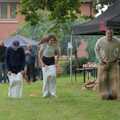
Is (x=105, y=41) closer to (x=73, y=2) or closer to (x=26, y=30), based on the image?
(x=73, y=2)

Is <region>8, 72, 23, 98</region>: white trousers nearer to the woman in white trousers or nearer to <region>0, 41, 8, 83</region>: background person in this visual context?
the woman in white trousers

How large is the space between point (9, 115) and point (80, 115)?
1.51m

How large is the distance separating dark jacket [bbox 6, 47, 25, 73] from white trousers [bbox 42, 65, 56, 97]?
0.74 meters

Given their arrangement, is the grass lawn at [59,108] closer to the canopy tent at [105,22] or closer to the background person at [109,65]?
the background person at [109,65]

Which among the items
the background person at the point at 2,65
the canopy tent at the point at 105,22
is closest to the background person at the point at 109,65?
the canopy tent at the point at 105,22

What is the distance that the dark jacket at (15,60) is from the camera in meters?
16.8

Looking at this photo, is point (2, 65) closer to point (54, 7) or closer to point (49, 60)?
point (54, 7)

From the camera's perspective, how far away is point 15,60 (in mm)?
16859

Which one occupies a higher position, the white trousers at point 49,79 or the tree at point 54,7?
the tree at point 54,7

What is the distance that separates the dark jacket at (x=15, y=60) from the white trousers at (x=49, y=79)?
742 millimetres

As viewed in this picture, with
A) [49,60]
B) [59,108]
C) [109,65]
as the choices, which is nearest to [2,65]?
[49,60]

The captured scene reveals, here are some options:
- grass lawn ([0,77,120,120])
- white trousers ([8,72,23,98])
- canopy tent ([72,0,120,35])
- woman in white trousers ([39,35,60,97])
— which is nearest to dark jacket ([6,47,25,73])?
white trousers ([8,72,23,98])

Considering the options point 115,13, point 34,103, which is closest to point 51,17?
point 115,13

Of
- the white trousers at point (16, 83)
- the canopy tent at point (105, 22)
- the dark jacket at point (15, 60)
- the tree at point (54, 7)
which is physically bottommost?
the white trousers at point (16, 83)
